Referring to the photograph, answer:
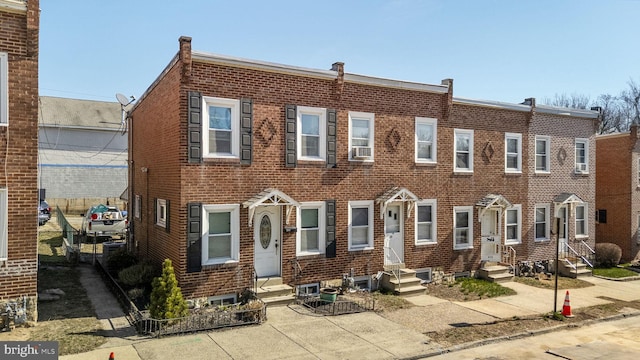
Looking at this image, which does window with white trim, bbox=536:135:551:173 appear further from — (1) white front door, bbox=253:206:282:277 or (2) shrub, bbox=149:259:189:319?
(2) shrub, bbox=149:259:189:319

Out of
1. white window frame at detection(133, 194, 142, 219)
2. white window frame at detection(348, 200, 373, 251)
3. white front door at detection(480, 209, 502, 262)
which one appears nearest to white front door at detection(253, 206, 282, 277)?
white window frame at detection(348, 200, 373, 251)

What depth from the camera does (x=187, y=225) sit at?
41.1 ft

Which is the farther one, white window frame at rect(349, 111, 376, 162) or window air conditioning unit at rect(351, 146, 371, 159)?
white window frame at rect(349, 111, 376, 162)

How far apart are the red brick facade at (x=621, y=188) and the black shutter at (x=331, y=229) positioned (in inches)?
695

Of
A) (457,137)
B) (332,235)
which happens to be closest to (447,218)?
(457,137)

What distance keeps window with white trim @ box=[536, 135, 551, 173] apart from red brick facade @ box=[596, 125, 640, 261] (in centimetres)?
682

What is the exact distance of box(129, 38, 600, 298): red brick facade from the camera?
1277 centimetres

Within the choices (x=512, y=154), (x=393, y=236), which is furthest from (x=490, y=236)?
(x=393, y=236)

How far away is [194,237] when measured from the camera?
1262 centimetres

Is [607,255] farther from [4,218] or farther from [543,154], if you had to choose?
[4,218]

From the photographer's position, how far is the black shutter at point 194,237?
12.5 m

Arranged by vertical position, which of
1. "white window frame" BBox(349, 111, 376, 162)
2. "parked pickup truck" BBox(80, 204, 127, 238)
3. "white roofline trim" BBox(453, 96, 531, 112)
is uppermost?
"white roofline trim" BBox(453, 96, 531, 112)

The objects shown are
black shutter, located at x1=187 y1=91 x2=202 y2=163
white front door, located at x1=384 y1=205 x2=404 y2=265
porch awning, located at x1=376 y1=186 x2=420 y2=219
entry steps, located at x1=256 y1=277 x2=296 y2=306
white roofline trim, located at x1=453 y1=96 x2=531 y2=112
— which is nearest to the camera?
black shutter, located at x1=187 y1=91 x2=202 y2=163

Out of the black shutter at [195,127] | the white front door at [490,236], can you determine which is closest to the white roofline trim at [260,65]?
the black shutter at [195,127]
